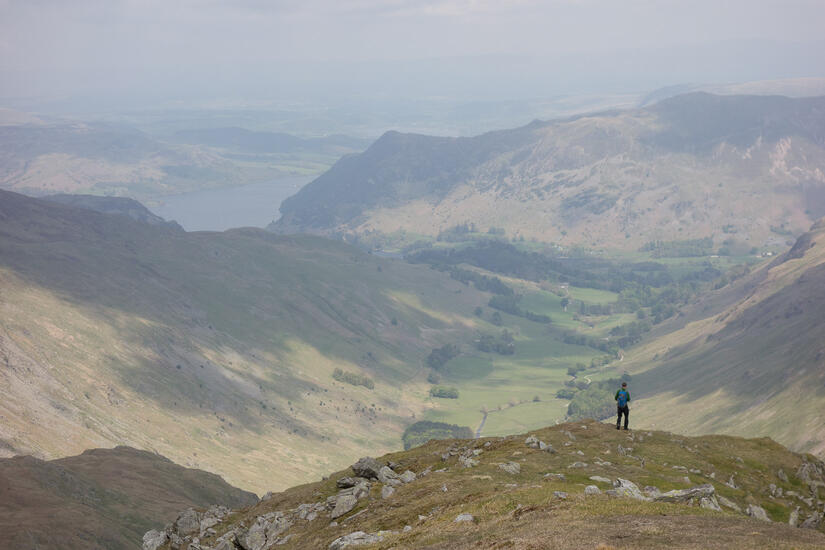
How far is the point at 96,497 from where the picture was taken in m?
111

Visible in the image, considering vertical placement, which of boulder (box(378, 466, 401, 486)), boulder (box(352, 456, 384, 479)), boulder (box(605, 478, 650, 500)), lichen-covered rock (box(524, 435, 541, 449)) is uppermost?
boulder (box(605, 478, 650, 500))

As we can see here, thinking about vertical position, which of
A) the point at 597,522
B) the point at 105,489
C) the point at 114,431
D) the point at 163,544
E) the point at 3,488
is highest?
the point at 597,522

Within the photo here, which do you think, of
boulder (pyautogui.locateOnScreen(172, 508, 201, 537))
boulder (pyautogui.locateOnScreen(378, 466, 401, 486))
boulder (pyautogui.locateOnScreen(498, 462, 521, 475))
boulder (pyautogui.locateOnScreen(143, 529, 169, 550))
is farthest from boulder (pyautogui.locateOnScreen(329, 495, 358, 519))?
boulder (pyautogui.locateOnScreen(143, 529, 169, 550))

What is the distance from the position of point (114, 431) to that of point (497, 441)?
15220 cm

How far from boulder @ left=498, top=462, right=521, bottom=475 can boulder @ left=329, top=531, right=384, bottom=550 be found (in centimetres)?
1652

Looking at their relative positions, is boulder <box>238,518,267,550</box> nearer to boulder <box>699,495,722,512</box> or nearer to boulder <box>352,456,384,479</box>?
boulder <box>352,456,384,479</box>

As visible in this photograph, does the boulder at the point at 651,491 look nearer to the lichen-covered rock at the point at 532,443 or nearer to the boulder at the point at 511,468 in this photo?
the boulder at the point at 511,468

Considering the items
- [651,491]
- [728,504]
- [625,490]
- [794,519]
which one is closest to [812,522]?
[794,519]

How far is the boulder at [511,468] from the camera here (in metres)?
57.3

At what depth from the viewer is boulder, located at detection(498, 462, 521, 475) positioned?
188 ft

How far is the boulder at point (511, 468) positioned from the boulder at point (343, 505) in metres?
12.7

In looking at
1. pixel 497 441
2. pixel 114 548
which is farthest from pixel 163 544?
pixel 497 441

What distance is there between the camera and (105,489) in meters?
116

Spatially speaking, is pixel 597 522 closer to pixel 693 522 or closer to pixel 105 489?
pixel 693 522
